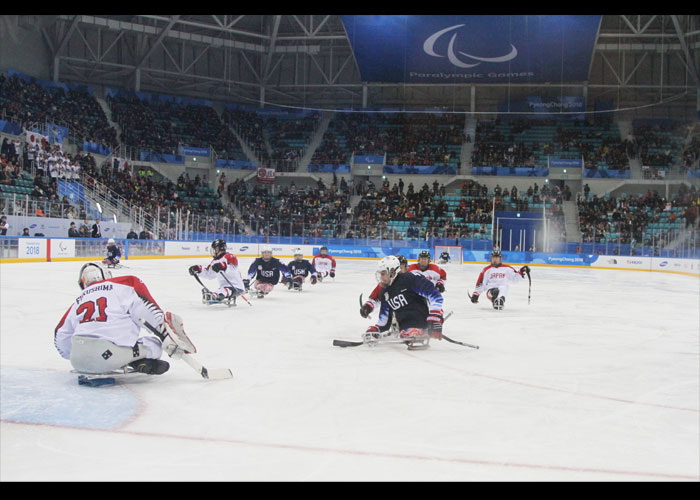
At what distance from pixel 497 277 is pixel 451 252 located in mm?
20126

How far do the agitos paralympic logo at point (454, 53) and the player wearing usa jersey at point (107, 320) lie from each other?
3094 centimetres

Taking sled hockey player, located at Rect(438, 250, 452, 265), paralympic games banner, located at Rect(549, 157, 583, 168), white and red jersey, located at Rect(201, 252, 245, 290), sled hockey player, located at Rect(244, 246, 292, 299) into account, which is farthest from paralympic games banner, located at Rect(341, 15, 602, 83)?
white and red jersey, located at Rect(201, 252, 245, 290)

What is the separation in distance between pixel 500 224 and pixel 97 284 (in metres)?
31.1

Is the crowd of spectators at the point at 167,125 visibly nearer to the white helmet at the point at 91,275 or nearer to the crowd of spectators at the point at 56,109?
the crowd of spectators at the point at 56,109

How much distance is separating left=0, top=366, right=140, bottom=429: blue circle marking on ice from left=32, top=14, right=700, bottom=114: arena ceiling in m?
34.2

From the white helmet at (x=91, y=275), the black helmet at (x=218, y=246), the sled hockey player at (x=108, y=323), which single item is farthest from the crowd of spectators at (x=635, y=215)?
the white helmet at (x=91, y=275)

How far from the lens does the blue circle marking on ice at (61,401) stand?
4066mm

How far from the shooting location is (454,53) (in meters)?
35.0

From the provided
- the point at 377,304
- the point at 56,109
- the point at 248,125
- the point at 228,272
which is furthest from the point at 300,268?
the point at 248,125

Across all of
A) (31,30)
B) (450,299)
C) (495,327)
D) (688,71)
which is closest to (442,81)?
(688,71)

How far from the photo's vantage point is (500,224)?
1357 inches

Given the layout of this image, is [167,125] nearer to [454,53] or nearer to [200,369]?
[454,53]

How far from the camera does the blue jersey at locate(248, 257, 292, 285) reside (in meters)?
12.9

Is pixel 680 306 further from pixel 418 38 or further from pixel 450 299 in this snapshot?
pixel 418 38
